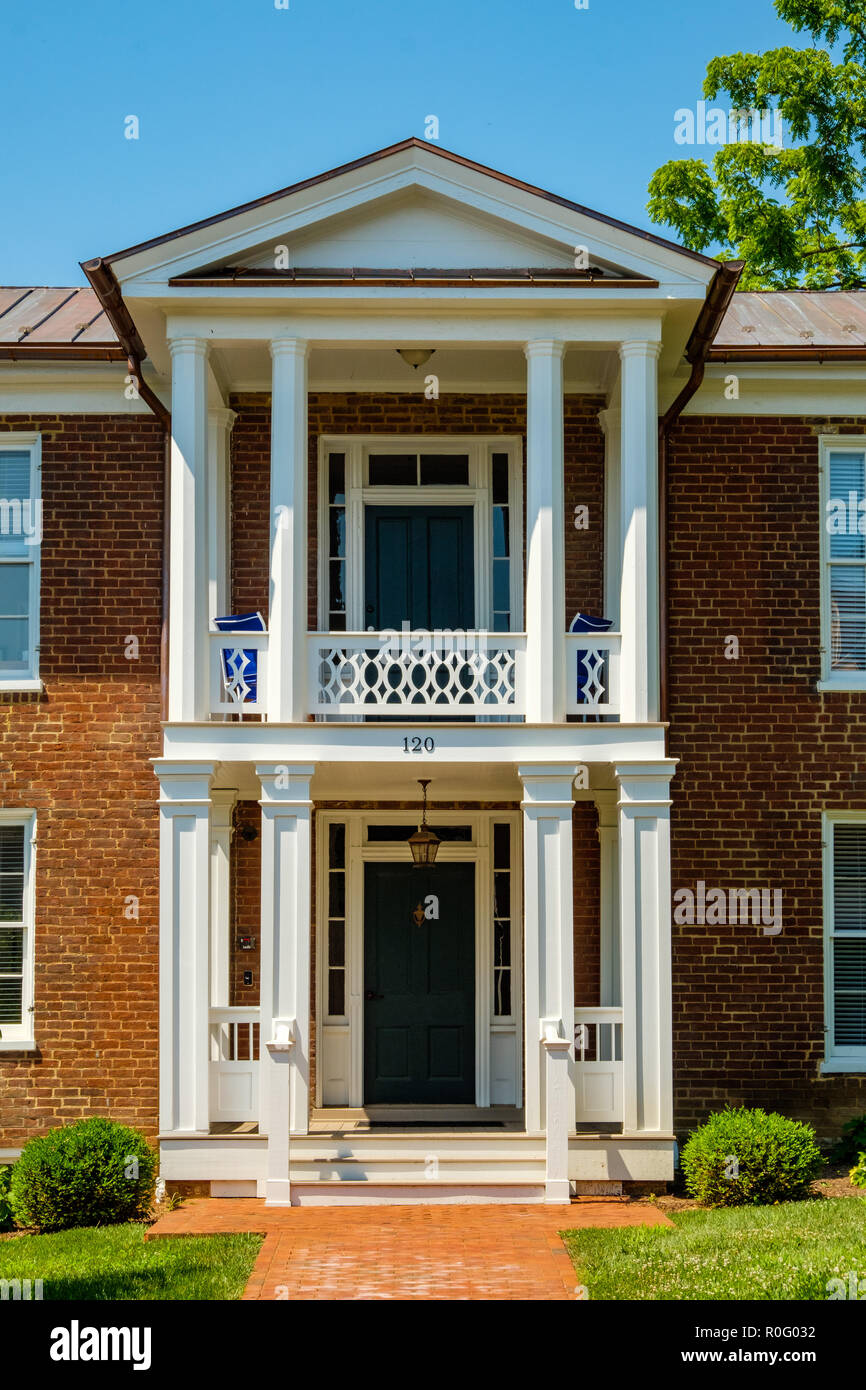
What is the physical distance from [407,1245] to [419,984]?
4.53 m

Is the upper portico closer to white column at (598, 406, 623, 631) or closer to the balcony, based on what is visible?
the balcony

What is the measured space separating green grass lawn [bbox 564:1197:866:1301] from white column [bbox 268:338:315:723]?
466cm

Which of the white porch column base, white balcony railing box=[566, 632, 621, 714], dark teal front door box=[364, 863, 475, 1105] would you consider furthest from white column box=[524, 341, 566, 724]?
dark teal front door box=[364, 863, 475, 1105]

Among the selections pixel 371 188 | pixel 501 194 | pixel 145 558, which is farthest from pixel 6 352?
pixel 501 194

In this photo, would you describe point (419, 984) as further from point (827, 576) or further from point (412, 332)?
point (412, 332)

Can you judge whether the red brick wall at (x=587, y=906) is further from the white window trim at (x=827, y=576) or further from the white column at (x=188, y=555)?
the white column at (x=188, y=555)

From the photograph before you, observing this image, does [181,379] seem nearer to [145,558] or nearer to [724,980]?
[145,558]

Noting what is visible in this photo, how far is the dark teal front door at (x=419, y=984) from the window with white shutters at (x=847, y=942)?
331 cm

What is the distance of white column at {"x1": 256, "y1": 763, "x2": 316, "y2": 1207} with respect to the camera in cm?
1162

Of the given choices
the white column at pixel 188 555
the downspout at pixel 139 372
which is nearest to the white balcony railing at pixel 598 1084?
the white column at pixel 188 555

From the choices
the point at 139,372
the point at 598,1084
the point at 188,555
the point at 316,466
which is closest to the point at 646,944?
the point at 598,1084

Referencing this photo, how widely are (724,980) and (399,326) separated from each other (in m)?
6.42

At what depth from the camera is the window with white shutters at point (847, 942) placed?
46.8ft

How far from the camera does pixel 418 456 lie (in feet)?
48.6
